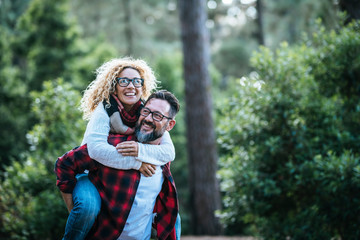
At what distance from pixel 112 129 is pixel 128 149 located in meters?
0.34

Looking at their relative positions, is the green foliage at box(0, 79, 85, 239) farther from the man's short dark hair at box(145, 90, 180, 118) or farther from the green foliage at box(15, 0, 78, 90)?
the green foliage at box(15, 0, 78, 90)

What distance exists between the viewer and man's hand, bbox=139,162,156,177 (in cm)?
276

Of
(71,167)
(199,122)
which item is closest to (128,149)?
(71,167)

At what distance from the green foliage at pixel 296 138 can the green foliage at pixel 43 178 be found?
251 centimetres

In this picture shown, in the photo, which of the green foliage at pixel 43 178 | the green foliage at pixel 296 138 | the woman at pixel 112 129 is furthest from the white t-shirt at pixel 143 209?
the green foliage at pixel 43 178

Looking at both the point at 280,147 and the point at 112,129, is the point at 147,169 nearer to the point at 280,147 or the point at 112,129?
the point at 112,129

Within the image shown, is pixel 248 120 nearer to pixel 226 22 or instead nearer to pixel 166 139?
pixel 166 139

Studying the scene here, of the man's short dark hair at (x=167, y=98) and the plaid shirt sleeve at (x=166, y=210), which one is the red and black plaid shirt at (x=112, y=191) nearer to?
the plaid shirt sleeve at (x=166, y=210)

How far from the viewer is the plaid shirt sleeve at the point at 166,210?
115 inches

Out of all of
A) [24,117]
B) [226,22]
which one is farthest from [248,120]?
[226,22]

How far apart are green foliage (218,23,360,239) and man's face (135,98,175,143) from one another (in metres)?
2.28

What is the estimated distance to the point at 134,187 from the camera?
9.00 feet

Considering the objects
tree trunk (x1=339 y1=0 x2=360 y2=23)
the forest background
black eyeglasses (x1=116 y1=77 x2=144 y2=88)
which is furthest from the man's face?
tree trunk (x1=339 y1=0 x2=360 y2=23)

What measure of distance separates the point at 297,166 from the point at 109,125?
2.85 meters
